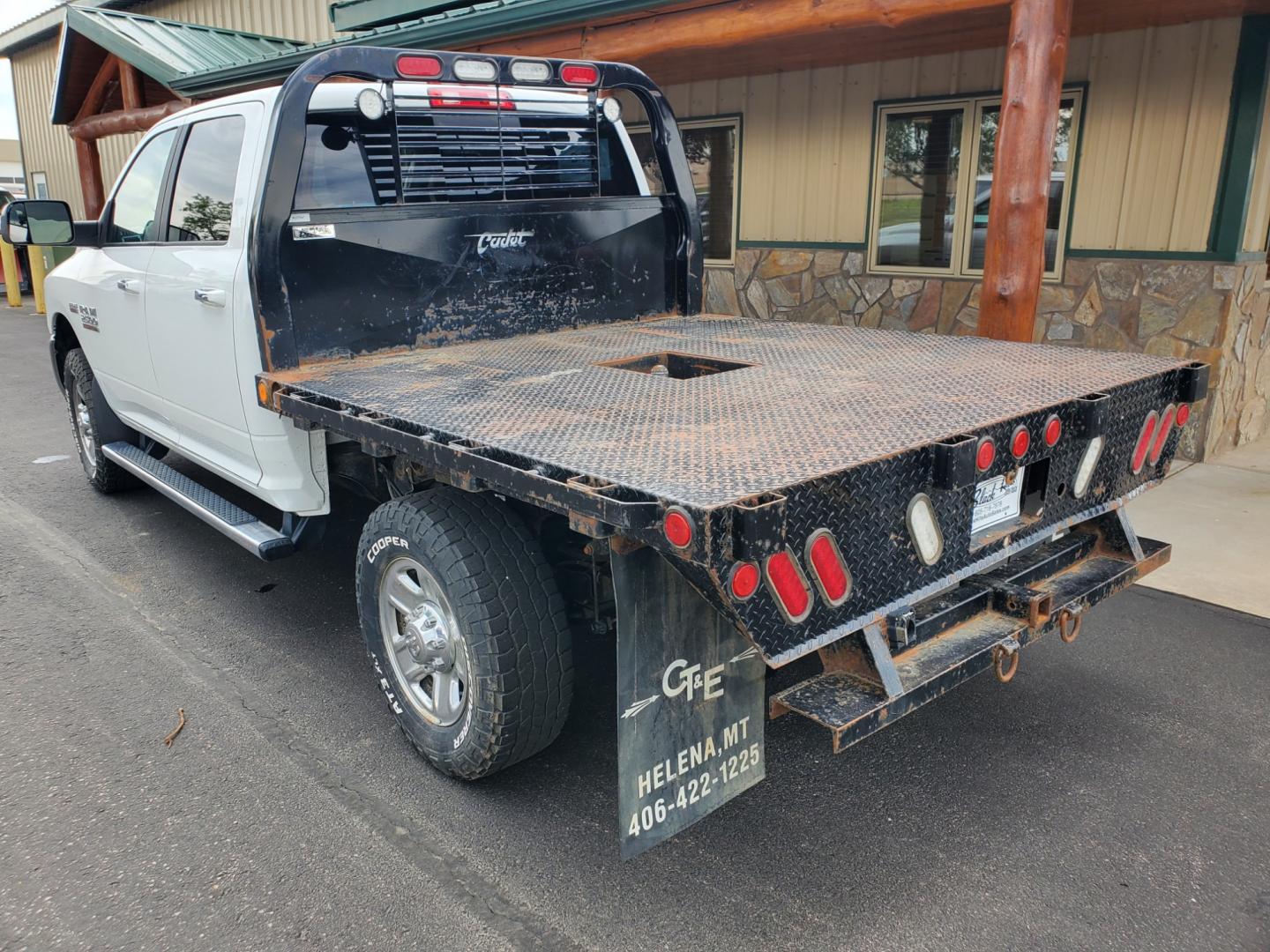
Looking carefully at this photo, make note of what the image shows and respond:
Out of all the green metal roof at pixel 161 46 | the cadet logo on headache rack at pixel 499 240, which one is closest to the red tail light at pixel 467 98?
the cadet logo on headache rack at pixel 499 240

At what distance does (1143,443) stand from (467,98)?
2979 millimetres

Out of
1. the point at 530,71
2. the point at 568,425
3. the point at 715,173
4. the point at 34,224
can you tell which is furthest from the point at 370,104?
the point at 715,173

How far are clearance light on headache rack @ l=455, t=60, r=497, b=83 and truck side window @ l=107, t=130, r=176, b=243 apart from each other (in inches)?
61.0

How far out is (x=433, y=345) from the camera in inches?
159

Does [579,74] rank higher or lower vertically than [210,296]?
higher

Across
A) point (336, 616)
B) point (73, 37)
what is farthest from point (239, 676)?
point (73, 37)

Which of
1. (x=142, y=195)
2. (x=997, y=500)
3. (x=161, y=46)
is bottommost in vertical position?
(x=997, y=500)

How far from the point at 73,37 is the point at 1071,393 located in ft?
48.7

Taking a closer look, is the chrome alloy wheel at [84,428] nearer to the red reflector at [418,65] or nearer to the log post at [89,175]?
the red reflector at [418,65]

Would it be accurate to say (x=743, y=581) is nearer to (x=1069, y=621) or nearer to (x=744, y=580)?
(x=744, y=580)

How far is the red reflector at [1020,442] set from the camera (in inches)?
103

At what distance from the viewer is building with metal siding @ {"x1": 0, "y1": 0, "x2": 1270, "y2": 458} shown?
21.5 feet

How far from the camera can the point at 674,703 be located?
2.42m

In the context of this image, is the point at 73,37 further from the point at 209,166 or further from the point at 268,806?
the point at 268,806
